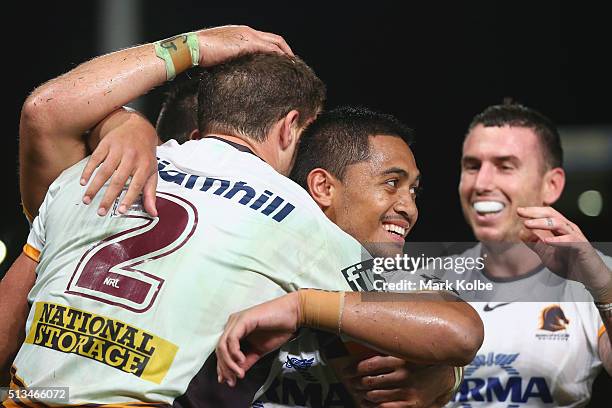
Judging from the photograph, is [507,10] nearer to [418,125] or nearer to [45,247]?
[418,125]

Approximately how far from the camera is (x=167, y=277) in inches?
102

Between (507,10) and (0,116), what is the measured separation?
3.83 m

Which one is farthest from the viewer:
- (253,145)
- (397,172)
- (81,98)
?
(397,172)

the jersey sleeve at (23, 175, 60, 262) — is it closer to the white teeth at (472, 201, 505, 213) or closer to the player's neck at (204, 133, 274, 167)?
the player's neck at (204, 133, 274, 167)

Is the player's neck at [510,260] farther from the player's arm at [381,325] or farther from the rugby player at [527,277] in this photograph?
the player's arm at [381,325]

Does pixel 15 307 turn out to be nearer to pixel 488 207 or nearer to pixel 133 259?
pixel 133 259

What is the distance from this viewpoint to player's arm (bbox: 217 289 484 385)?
2596 mm

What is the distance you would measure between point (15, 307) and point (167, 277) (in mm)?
852

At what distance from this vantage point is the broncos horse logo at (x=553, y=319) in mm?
4359

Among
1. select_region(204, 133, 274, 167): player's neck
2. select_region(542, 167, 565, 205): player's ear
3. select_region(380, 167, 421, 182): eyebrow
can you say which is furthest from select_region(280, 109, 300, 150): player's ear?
select_region(542, 167, 565, 205): player's ear

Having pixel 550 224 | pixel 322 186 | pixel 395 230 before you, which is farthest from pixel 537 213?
pixel 322 186

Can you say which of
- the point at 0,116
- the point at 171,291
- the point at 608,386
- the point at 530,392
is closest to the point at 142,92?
the point at 171,291

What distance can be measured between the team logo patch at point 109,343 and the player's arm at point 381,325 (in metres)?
0.23

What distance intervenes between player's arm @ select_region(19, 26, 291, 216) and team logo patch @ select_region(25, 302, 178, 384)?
2.12 feet
